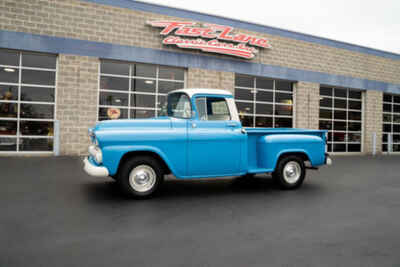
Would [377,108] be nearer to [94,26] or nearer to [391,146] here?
[391,146]

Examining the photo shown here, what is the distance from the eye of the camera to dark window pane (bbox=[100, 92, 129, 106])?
1252 cm

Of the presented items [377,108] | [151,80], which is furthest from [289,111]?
[151,80]

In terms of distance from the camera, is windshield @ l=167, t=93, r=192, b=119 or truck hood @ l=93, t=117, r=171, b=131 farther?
windshield @ l=167, t=93, r=192, b=119

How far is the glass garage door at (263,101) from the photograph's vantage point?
599 inches

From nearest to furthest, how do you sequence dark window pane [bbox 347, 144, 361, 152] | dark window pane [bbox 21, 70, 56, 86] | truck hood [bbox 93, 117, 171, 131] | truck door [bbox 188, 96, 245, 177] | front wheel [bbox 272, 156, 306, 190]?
truck hood [bbox 93, 117, 171, 131], truck door [bbox 188, 96, 245, 177], front wheel [bbox 272, 156, 306, 190], dark window pane [bbox 21, 70, 56, 86], dark window pane [bbox 347, 144, 361, 152]

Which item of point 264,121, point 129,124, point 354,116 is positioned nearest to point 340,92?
point 354,116

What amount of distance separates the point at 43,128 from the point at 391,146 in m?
21.4

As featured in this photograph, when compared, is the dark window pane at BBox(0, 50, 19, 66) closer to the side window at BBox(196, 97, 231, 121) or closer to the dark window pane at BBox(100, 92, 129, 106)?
the dark window pane at BBox(100, 92, 129, 106)

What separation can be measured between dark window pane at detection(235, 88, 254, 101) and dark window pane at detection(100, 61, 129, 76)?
5912mm

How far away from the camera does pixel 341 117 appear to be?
1795 cm

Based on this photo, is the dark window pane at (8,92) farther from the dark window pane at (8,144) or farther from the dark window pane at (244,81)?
the dark window pane at (244,81)

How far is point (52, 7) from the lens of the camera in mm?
11500

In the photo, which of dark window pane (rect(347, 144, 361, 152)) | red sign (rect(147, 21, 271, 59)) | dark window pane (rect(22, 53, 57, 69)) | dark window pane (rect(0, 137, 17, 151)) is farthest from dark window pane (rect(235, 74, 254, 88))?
dark window pane (rect(0, 137, 17, 151))

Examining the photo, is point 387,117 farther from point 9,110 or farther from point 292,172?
point 9,110
